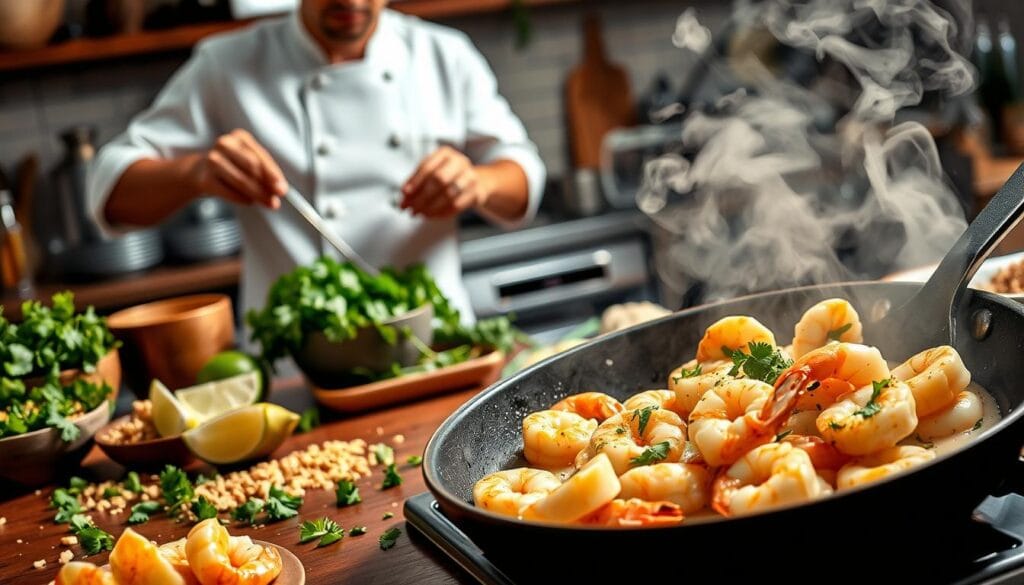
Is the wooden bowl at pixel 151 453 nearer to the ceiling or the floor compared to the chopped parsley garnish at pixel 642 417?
nearer to the floor

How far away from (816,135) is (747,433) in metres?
3.61

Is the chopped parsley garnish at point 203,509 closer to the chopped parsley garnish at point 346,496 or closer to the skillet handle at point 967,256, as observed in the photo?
the chopped parsley garnish at point 346,496

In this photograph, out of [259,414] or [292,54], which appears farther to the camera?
[292,54]

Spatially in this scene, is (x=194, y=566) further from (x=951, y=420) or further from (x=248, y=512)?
(x=951, y=420)

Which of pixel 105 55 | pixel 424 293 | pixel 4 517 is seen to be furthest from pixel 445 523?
pixel 105 55

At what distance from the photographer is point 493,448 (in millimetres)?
1229

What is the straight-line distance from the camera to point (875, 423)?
0.93 metres

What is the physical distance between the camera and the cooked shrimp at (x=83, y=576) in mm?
1049

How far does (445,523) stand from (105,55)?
3.06 meters

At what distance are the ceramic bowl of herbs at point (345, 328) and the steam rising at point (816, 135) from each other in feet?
4.88

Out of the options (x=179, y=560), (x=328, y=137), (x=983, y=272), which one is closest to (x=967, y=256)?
(x=983, y=272)

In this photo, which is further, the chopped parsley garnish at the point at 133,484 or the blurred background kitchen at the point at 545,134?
the blurred background kitchen at the point at 545,134

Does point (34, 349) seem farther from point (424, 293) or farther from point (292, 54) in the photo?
point (292, 54)

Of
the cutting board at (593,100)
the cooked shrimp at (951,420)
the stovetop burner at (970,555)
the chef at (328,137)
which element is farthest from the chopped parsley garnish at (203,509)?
the cutting board at (593,100)
